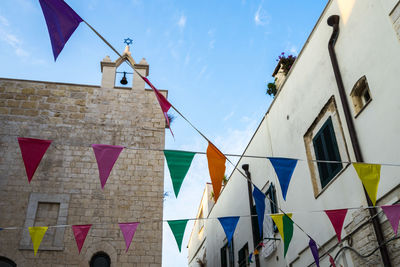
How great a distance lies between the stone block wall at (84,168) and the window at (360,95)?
494 centimetres

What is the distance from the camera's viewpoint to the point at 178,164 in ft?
18.8

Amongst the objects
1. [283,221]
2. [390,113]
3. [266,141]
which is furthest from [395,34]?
[266,141]

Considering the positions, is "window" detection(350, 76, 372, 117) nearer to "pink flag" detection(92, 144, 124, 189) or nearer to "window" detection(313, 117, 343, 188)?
"window" detection(313, 117, 343, 188)

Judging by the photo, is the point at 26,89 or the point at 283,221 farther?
the point at 26,89

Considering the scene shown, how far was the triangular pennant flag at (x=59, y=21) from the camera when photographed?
448cm

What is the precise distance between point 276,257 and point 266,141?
2.74 metres

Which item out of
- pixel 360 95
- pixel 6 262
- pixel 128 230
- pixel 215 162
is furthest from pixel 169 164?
pixel 6 262

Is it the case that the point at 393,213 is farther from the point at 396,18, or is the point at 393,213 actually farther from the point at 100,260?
the point at 100,260

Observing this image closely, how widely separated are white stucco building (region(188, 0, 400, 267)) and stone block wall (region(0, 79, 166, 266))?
9.63 ft

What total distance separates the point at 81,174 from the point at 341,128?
620cm

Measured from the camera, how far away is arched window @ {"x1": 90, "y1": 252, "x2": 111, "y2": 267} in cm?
916

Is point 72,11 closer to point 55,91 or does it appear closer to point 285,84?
point 285,84

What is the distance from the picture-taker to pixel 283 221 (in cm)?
644

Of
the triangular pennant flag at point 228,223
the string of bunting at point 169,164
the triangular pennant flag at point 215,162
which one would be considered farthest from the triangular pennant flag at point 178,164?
the triangular pennant flag at point 228,223
